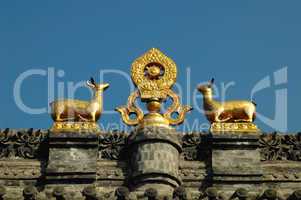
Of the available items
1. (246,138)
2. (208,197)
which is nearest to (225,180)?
(246,138)

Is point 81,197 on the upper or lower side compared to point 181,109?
lower

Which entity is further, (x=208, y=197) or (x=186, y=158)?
(x=186, y=158)

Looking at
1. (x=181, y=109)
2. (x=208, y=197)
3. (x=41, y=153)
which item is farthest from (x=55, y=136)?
(x=208, y=197)

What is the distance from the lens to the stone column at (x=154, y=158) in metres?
37.5

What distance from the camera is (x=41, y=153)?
39031 mm

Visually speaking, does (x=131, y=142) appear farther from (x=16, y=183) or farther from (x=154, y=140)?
(x=16, y=183)

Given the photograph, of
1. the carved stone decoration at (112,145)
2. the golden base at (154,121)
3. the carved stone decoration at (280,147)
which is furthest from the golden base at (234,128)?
the carved stone decoration at (112,145)

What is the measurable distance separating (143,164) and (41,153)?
3.16 metres

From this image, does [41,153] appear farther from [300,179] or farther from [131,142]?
[300,179]

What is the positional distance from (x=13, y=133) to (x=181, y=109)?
4879 millimetres

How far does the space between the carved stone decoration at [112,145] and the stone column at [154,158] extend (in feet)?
1.46

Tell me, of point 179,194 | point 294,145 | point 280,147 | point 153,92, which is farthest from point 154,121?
point 179,194

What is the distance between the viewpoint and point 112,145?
128 feet

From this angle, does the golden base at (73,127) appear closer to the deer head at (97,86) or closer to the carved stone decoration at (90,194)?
the deer head at (97,86)
